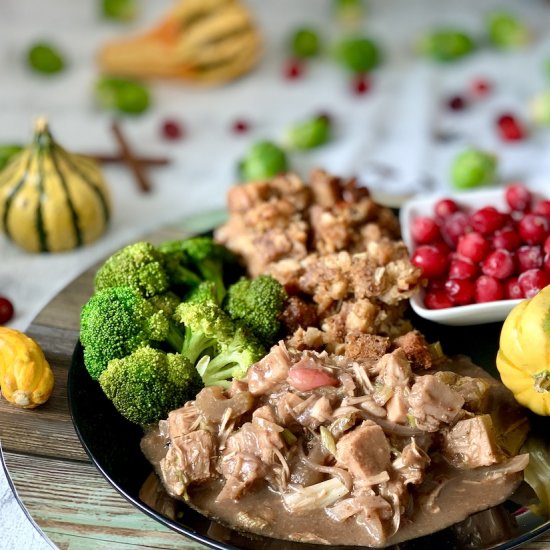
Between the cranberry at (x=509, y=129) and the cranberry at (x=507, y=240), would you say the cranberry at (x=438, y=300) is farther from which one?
the cranberry at (x=509, y=129)

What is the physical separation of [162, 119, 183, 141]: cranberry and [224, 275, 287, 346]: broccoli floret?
3127 mm

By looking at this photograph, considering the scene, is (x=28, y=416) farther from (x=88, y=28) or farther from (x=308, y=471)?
(x=88, y=28)

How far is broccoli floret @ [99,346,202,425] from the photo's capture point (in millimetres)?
3967

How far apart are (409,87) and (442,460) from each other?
15.3 ft

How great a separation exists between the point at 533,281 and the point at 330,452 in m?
1.51

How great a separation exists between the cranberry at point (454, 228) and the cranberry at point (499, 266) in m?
0.35

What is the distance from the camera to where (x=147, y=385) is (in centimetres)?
397

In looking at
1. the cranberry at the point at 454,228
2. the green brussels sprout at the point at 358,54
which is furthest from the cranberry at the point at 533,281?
the green brussels sprout at the point at 358,54

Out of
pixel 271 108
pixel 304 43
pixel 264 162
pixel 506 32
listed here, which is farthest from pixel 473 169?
pixel 304 43

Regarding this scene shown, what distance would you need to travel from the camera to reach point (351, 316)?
4293 millimetres

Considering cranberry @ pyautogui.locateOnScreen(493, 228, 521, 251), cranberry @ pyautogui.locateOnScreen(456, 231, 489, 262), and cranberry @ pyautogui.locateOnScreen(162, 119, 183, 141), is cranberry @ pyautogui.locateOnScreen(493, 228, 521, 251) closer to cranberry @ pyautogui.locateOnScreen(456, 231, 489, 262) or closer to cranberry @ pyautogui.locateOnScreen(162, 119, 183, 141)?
cranberry @ pyautogui.locateOnScreen(456, 231, 489, 262)

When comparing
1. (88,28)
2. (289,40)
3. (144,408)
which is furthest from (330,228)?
(88,28)

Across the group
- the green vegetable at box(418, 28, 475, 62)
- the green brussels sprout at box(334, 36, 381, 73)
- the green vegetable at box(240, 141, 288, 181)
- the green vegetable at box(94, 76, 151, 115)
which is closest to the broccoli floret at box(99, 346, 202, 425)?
the green vegetable at box(240, 141, 288, 181)

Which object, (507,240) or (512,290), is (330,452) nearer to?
(512,290)
